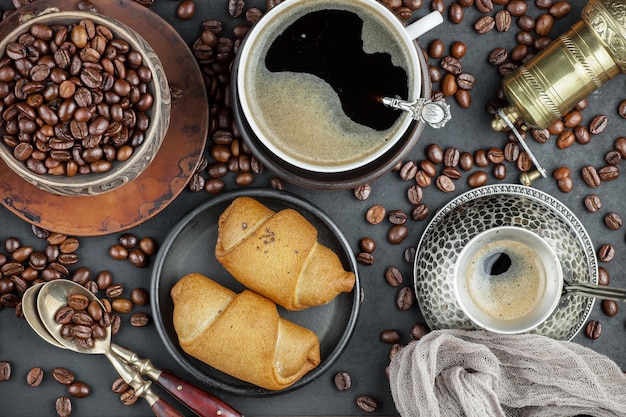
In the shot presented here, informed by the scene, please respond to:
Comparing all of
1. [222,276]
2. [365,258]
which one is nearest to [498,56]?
[365,258]

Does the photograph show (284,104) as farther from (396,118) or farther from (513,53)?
(513,53)

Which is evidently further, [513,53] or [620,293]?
[513,53]

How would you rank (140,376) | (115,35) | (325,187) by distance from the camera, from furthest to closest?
(140,376) < (325,187) < (115,35)

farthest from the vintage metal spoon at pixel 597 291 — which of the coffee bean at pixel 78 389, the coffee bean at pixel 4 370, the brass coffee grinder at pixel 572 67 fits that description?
the coffee bean at pixel 4 370

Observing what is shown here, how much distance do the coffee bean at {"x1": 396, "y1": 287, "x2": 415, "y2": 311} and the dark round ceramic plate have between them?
11 cm

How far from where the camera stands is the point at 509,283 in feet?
4.21


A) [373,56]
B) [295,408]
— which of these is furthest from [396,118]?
[295,408]

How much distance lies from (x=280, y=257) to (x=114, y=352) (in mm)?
Answer: 410

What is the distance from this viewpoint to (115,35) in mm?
1130

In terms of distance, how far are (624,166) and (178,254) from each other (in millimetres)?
945

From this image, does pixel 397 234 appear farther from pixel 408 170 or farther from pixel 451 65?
pixel 451 65

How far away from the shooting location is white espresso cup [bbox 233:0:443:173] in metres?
1.16

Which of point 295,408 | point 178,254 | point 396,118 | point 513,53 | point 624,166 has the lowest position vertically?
point 295,408

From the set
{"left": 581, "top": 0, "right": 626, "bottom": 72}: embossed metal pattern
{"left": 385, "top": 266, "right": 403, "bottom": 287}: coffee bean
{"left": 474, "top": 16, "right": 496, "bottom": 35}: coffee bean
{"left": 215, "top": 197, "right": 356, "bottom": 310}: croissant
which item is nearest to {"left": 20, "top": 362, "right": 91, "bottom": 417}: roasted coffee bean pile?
{"left": 215, "top": 197, "right": 356, "bottom": 310}: croissant
